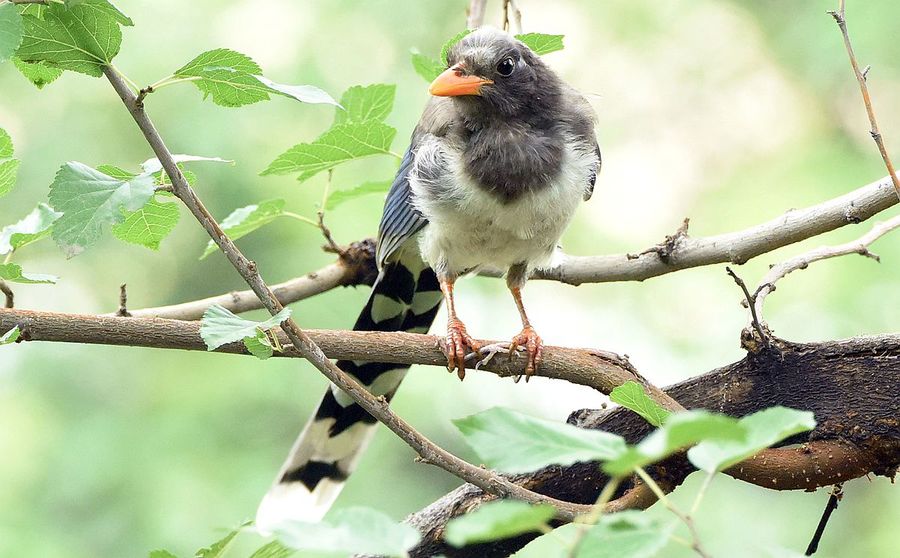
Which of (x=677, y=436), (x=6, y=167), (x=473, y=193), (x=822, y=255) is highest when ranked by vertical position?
(x=473, y=193)

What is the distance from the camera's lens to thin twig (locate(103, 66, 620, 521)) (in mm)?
2381

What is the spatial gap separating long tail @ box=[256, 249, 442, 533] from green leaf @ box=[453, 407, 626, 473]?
2604mm

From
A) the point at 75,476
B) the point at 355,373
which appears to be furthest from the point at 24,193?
the point at 355,373

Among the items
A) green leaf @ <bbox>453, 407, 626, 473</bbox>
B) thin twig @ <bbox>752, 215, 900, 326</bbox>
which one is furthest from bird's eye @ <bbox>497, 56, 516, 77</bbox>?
green leaf @ <bbox>453, 407, 626, 473</bbox>

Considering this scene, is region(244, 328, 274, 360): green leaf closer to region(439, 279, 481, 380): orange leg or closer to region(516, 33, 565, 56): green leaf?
region(439, 279, 481, 380): orange leg

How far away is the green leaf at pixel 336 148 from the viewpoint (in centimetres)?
Result: 336

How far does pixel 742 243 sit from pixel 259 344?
6.12ft

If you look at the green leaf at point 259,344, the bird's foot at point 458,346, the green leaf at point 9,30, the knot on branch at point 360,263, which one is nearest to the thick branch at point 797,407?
the bird's foot at point 458,346

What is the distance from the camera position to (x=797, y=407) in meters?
3.15

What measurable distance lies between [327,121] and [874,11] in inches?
153

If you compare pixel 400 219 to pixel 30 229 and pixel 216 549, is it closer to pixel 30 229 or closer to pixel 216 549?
pixel 30 229

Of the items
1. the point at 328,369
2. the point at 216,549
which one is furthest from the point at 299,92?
the point at 216,549

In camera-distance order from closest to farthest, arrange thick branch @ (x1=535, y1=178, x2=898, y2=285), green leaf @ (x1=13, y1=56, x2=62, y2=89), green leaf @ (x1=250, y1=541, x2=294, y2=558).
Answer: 1. green leaf @ (x1=250, y1=541, x2=294, y2=558)
2. green leaf @ (x1=13, y1=56, x2=62, y2=89)
3. thick branch @ (x1=535, y1=178, x2=898, y2=285)

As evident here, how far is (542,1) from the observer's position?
8.71 m
